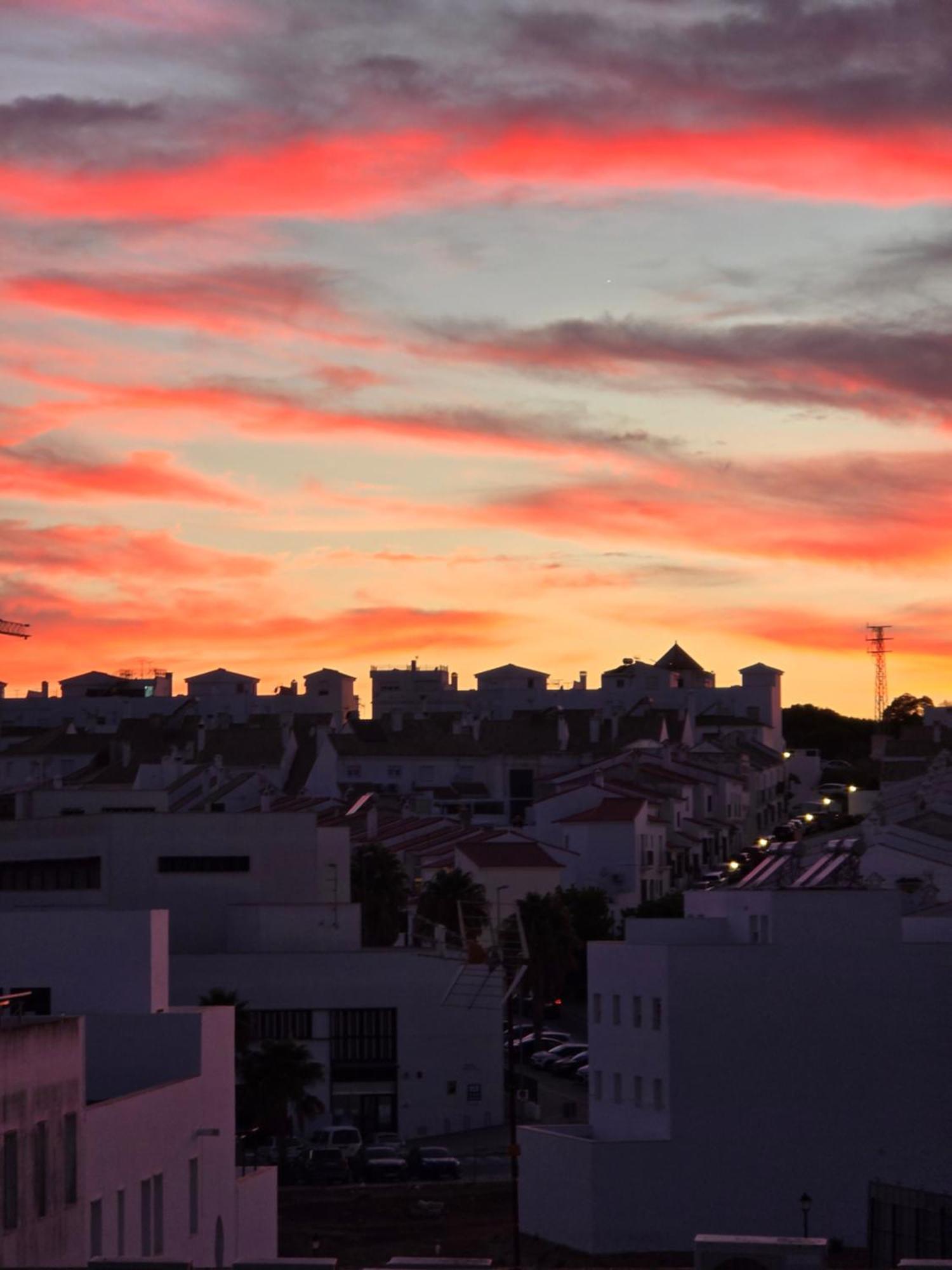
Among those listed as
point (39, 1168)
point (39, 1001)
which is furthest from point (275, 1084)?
point (39, 1168)

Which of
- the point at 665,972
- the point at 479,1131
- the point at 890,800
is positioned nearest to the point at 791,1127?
the point at 665,972

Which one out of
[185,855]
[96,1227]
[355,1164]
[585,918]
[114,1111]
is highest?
[185,855]

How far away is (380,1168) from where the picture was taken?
65438mm

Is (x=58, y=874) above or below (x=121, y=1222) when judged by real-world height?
above

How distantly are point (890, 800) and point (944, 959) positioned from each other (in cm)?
5242

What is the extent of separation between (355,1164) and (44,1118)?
1558 inches

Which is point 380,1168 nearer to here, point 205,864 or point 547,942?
point 205,864

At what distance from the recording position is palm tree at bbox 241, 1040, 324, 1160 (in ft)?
217

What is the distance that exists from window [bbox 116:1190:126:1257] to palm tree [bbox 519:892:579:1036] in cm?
5346

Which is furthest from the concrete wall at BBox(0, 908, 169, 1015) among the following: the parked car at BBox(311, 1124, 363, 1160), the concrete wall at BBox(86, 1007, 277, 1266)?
the parked car at BBox(311, 1124, 363, 1160)

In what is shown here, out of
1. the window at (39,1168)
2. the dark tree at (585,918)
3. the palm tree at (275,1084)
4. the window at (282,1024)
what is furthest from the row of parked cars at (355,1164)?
the window at (39,1168)

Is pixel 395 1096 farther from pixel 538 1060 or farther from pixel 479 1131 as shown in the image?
pixel 538 1060

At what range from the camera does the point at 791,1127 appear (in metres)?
57.6

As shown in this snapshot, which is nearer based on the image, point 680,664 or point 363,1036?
point 363,1036
